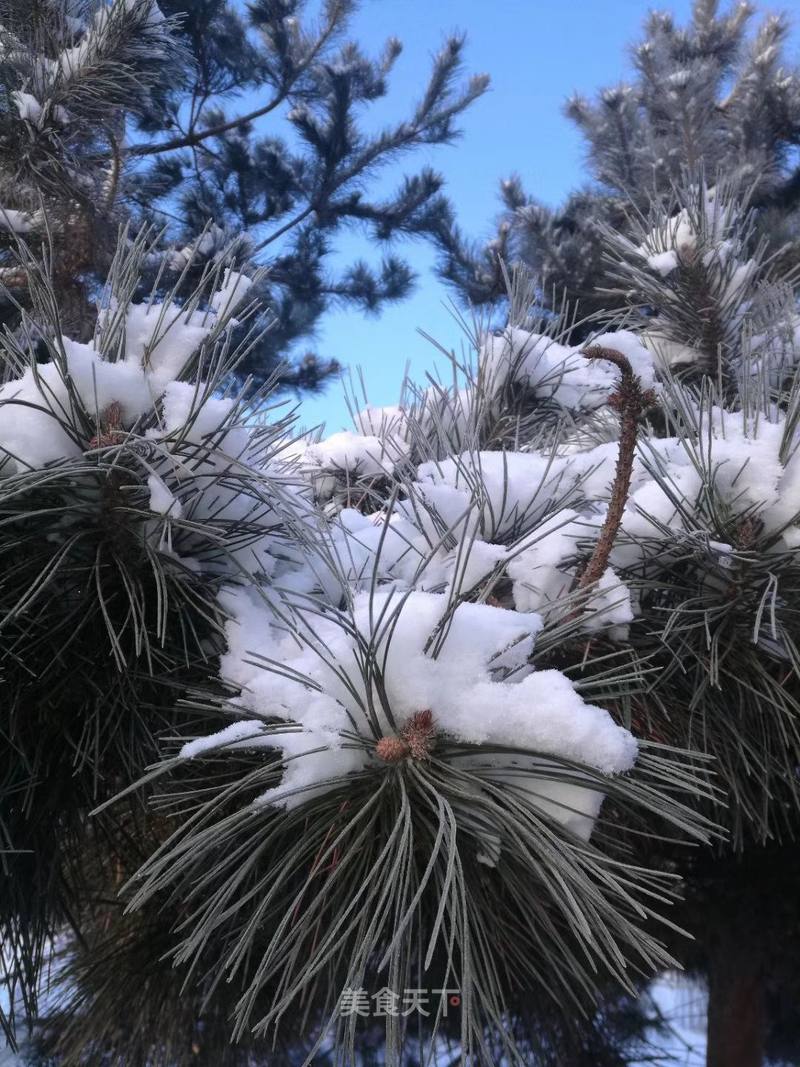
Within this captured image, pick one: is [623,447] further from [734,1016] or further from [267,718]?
[734,1016]

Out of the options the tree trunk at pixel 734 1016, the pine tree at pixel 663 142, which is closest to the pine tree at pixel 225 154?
the pine tree at pixel 663 142

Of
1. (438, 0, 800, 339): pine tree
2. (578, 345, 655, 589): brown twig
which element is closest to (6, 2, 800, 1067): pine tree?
(578, 345, 655, 589): brown twig

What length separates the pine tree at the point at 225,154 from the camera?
1186 mm

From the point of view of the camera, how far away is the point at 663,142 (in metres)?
2.53

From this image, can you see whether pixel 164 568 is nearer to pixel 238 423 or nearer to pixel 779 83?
pixel 238 423

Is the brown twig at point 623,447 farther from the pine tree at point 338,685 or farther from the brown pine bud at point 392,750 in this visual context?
the brown pine bud at point 392,750

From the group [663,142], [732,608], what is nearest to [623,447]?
[732,608]

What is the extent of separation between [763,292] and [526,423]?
0.24m

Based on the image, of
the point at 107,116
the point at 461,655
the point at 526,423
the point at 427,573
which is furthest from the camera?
the point at 107,116

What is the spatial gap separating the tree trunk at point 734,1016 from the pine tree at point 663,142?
1.79m

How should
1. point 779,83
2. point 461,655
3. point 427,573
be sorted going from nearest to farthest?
point 461,655, point 427,573, point 779,83

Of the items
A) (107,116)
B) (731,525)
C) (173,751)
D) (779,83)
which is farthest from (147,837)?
(779,83)

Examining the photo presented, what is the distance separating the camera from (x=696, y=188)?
783 mm

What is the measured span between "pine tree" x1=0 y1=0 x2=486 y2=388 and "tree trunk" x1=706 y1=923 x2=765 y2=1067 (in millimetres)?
1115
